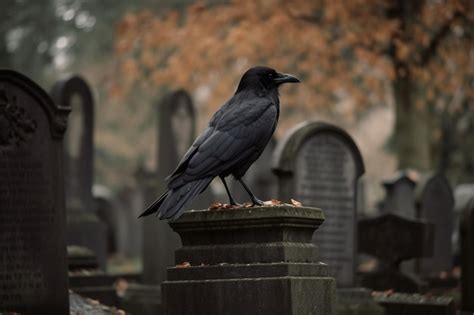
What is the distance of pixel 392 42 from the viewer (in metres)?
22.9

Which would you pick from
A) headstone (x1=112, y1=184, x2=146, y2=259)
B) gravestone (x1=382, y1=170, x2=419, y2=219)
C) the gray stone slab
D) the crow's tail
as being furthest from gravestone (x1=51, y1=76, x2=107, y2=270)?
headstone (x1=112, y1=184, x2=146, y2=259)

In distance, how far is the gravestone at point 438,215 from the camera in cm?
1672

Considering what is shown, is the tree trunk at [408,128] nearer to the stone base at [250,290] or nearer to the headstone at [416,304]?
the headstone at [416,304]

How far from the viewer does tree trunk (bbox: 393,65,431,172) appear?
909 inches

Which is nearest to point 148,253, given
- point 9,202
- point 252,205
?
point 9,202

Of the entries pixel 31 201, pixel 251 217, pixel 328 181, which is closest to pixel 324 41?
pixel 328 181

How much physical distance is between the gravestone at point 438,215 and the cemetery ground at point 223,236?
2 cm

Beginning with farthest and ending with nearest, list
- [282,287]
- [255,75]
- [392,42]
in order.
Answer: [392,42] < [255,75] < [282,287]

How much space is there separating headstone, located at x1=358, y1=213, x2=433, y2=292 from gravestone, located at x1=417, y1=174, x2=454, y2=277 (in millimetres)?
3032

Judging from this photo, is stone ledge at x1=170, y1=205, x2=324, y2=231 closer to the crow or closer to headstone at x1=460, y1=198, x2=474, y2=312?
the crow

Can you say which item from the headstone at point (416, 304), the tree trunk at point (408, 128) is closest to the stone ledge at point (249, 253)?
the headstone at point (416, 304)

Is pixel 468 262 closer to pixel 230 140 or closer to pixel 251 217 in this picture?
pixel 251 217

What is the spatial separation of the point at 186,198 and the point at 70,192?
292 inches

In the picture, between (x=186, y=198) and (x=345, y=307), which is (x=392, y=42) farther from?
(x=186, y=198)
